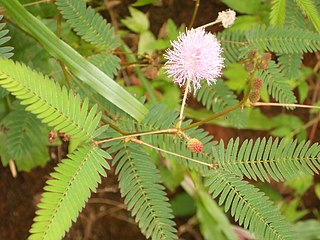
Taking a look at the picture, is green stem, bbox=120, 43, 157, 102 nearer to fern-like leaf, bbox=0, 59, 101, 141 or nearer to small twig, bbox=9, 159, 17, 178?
small twig, bbox=9, 159, 17, 178

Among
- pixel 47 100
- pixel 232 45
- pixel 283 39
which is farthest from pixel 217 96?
→ pixel 47 100

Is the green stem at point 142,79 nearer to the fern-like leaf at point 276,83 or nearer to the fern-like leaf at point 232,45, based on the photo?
the fern-like leaf at point 232,45

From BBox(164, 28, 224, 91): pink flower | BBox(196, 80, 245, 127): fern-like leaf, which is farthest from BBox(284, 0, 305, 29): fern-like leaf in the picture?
BBox(164, 28, 224, 91): pink flower

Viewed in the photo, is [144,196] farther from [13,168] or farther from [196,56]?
[13,168]

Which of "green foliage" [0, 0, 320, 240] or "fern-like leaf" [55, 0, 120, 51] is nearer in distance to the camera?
"green foliage" [0, 0, 320, 240]

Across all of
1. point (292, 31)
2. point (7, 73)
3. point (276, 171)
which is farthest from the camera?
point (292, 31)

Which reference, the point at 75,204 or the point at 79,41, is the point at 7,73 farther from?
the point at 79,41

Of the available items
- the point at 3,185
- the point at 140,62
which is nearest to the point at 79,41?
the point at 140,62
